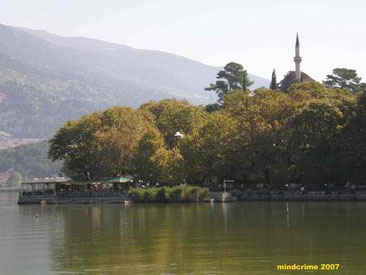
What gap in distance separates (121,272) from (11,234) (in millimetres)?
25631

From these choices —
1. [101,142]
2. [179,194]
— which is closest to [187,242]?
[179,194]

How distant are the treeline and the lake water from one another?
2018cm

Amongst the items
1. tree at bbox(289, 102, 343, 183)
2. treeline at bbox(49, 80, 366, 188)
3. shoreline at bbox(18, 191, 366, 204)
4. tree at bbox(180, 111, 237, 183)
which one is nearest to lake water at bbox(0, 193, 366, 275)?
shoreline at bbox(18, 191, 366, 204)

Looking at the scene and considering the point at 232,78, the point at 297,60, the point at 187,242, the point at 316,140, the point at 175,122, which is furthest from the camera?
the point at 232,78

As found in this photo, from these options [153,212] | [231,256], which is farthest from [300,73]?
[231,256]

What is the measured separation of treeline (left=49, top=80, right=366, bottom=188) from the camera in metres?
99.8

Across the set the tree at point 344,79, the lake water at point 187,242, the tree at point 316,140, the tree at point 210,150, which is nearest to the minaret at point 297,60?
the tree at point 344,79

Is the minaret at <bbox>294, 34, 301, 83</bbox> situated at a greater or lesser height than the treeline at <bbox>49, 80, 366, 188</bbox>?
greater

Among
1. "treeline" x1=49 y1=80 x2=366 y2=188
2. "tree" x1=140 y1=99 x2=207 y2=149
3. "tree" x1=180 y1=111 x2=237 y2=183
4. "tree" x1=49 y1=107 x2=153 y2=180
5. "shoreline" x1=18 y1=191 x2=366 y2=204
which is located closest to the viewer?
"shoreline" x1=18 y1=191 x2=366 y2=204

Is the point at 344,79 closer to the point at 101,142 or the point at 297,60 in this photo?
the point at 297,60

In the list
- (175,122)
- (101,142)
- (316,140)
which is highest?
(175,122)

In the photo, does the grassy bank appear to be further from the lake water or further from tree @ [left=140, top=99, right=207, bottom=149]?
the lake water

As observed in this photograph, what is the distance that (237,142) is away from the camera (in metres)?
109

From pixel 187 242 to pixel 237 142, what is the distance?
193 ft
